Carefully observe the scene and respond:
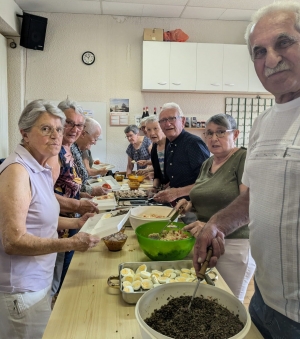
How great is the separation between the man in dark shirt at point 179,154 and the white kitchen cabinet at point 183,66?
2.05m

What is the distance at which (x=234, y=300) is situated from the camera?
869 mm

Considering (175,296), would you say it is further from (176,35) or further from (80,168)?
(176,35)

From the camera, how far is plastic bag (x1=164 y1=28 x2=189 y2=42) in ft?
14.9

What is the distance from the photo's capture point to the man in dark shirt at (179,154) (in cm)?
238

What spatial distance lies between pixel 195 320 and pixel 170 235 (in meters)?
0.61

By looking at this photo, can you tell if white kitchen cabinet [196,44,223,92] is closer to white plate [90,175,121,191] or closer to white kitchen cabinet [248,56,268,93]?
white kitchen cabinet [248,56,268,93]

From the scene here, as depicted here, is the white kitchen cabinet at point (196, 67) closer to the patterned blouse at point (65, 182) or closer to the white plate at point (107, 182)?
the white plate at point (107, 182)

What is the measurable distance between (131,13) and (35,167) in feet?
13.2

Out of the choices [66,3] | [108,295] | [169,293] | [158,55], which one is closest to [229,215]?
[169,293]

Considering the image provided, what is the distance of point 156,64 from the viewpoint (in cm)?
453

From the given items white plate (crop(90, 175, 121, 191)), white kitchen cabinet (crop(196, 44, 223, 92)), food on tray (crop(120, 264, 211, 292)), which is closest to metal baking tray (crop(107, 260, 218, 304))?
food on tray (crop(120, 264, 211, 292))

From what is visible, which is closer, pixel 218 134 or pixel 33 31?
pixel 218 134

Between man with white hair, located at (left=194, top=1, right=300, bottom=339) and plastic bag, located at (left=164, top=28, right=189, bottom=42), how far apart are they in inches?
151

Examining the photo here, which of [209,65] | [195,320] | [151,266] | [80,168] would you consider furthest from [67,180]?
[209,65]
